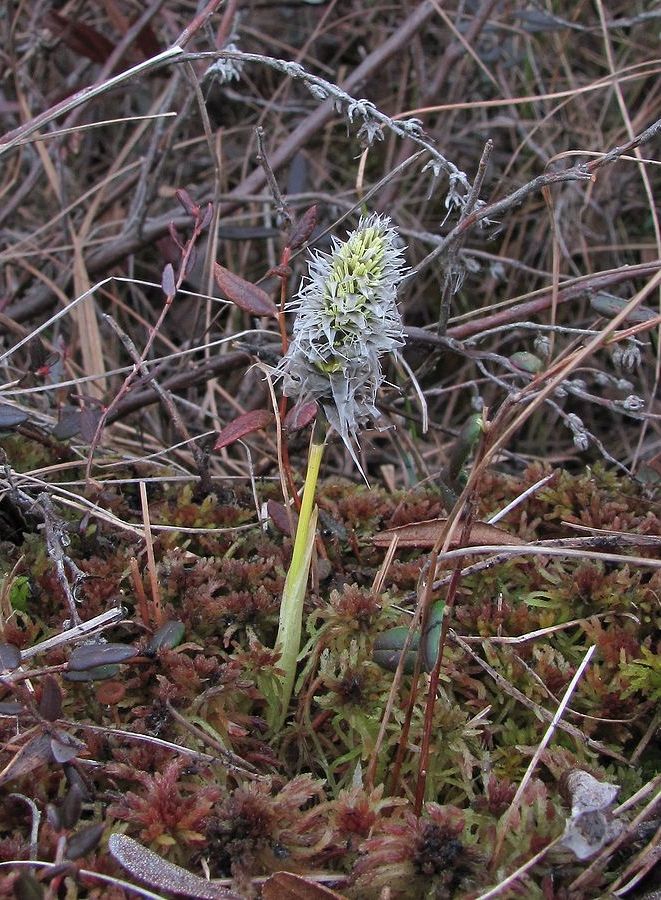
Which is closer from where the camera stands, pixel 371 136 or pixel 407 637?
pixel 407 637

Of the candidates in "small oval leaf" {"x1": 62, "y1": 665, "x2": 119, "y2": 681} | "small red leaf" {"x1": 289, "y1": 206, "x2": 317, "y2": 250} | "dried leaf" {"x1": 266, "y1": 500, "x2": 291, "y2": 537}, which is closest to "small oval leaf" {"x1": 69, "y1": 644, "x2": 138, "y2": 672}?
"small oval leaf" {"x1": 62, "y1": 665, "x2": 119, "y2": 681}

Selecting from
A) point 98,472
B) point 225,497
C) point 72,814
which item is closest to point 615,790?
point 72,814

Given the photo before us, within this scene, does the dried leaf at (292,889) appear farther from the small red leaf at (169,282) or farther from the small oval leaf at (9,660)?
the small red leaf at (169,282)

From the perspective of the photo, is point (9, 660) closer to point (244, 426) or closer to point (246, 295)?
point (244, 426)

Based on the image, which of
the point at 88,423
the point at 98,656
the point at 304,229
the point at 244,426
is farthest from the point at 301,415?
the point at 88,423

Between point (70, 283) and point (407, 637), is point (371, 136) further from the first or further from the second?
point (70, 283)

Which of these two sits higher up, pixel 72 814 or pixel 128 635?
pixel 72 814

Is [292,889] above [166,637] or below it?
below
